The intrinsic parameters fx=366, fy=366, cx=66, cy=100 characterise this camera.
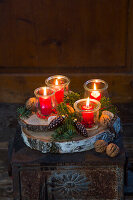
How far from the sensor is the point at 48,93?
246cm

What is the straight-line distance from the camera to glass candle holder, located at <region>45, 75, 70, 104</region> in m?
2.51

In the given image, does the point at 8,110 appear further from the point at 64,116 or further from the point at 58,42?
the point at 64,116

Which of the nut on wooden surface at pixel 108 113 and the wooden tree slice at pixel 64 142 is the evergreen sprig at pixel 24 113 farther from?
the nut on wooden surface at pixel 108 113

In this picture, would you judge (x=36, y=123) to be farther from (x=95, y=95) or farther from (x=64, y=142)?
(x=95, y=95)

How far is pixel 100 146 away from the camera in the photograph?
223 centimetres

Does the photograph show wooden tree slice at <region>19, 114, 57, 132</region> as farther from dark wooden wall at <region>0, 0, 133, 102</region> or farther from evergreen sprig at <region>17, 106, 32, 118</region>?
dark wooden wall at <region>0, 0, 133, 102</region>

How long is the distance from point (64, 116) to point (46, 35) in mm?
1551

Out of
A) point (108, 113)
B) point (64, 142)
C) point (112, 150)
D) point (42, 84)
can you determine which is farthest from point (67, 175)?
point (42, 84)

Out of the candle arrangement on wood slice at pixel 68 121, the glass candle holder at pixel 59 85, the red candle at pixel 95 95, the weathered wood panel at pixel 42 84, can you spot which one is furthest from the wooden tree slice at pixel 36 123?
the weathered wood panel at pixel 42 84

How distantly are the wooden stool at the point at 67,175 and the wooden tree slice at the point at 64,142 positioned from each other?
0.03m

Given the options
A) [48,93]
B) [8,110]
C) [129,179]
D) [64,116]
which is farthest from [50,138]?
[8,110]

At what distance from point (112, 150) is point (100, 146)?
0.25 ft

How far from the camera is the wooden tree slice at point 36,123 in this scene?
7.63 ft

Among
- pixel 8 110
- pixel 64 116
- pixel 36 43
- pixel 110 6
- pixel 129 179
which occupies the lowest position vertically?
pixel 129 179
